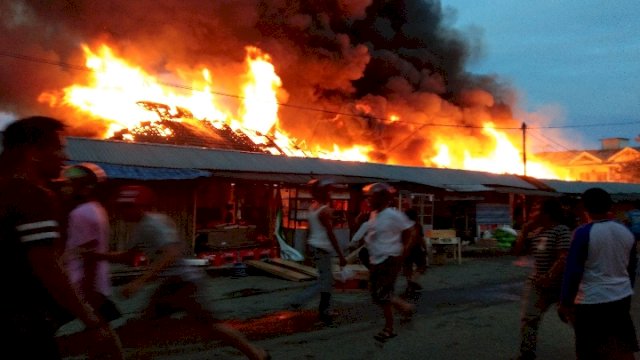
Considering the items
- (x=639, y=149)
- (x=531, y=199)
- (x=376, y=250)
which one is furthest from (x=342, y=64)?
(x=639, y=149)

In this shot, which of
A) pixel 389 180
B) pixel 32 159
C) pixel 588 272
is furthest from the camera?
pixel 389 180

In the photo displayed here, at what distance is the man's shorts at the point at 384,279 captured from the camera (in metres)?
6.20

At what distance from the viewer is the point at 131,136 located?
767 inches

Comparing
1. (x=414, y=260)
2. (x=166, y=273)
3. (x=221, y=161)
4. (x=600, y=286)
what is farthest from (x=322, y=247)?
(x=221, y=161)

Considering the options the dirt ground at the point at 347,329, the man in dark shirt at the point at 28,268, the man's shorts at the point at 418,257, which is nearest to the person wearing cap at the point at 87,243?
the dirt ground at the point at 347,329

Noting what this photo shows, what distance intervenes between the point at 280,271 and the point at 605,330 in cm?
850

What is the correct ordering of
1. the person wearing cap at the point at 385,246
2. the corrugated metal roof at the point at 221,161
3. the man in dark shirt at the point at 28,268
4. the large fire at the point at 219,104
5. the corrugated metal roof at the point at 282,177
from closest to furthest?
the man in dark shirt at the point at 28,268, the person wearing cap at the point at 385,246, the corrugated metal roof at the point at 221,161, the corrugated metal roof at the point at 282,177, the large fire at the point at 219,104

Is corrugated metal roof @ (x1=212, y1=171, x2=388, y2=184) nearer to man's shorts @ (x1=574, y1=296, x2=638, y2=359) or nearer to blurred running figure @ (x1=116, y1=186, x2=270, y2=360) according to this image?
blurred running figure @ (x1=116, y1=186, x2=270, y2=360)

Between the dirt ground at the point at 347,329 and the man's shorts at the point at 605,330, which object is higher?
the man's shorts at the point at 605,330

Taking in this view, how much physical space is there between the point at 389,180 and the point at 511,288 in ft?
22.5

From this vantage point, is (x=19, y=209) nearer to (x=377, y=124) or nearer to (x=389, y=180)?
(x=389, y=180)

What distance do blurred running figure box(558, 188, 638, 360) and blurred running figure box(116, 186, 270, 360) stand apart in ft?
8.12

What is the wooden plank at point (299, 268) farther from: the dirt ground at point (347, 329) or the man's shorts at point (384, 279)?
the man's shorts at point (384, 279)

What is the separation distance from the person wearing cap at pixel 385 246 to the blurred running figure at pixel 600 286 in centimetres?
242
